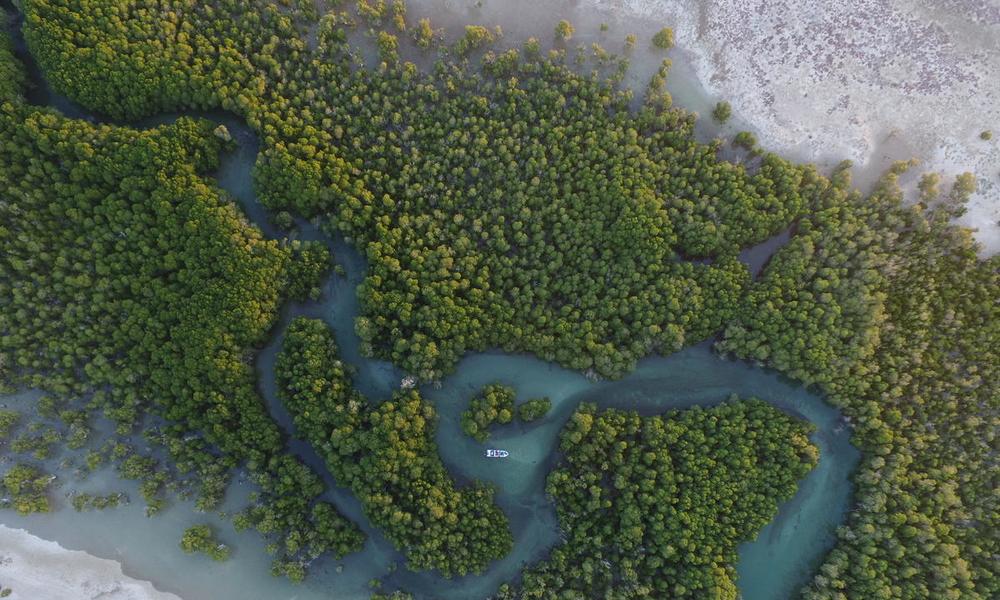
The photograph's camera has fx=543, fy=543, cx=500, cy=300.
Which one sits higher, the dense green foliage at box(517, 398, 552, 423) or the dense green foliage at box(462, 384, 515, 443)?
the dense green foliage at box(517, 398, 552, 423)

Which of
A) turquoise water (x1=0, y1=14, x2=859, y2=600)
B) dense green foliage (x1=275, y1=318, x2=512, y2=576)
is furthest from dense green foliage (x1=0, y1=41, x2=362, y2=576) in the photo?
dense green foliage (x1=275, y1=318, x2=512, y2=576)

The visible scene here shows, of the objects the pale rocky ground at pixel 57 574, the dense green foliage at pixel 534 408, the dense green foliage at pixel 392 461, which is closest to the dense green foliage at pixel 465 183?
the dense green foliage at pixel 534 408

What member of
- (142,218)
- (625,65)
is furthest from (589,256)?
(142,218)

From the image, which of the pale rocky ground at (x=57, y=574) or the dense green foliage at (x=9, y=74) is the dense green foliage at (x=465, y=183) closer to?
the dense green foliage at (x=9, y=74)

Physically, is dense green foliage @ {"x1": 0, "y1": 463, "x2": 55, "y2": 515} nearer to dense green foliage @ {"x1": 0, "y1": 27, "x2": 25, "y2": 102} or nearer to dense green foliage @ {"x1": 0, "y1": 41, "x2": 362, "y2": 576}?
dense green foliage @ {"x1": 0, "y1": 41, "x2": 362, "y2": 576}

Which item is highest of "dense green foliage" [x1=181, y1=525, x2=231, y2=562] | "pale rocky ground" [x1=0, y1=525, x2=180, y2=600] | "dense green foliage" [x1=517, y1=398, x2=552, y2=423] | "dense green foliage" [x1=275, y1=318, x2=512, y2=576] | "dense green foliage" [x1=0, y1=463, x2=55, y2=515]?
"dense green foliage" [x1=517, y1=398, x2=552, y2=423]

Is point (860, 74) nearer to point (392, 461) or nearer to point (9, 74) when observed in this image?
point (392, 461)

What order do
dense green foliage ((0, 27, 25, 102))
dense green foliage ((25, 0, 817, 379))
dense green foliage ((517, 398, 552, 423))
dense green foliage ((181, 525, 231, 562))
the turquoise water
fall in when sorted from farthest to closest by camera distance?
1. dense green foliage ((517, 398, 552, 423))
2. the turquoise water
3. dense green foliage ((25, 0, 817, 379))
4. dense green foliage ((0, 27, 25, 102))
5. dense green foliage ((181, 525, 231, 562))

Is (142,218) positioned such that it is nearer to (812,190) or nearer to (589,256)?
(589,256)
